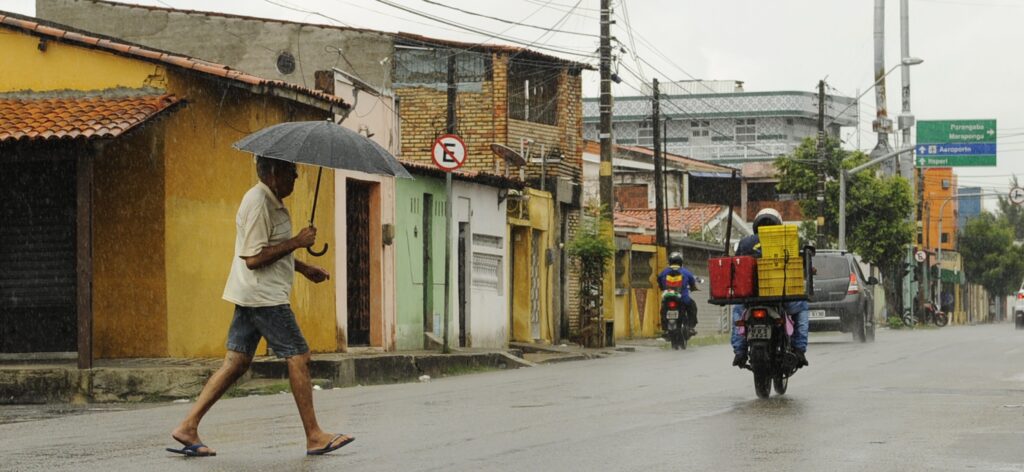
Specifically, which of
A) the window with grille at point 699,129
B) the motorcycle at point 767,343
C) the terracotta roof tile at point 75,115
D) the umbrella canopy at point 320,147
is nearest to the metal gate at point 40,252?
the terracotta roof tile at point 75,115

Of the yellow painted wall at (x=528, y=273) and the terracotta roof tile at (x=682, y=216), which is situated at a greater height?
the terracotta roof tile at (x=682, y=216)

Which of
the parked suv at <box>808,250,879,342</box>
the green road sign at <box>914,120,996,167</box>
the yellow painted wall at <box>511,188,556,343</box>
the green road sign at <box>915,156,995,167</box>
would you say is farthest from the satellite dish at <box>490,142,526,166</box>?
the green road sign at <box>915,156,995,167</box>

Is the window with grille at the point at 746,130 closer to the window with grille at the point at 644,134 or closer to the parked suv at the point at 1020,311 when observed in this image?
the window with grille at the point at 644,134

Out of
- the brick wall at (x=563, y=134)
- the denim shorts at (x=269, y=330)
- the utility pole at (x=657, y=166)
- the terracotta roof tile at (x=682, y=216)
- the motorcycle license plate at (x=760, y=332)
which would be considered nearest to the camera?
the denim shorts at (x=269, y=330)

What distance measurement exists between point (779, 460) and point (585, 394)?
6.21 m

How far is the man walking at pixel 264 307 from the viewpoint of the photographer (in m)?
8.94

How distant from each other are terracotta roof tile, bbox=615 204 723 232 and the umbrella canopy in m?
40.9

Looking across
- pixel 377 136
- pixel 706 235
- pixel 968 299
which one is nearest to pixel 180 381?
pixel 377 136

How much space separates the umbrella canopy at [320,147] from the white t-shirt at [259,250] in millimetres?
251

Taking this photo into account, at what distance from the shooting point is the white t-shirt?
902 cm

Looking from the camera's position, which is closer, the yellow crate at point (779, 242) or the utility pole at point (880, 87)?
the yellow crate at point (779, 242)

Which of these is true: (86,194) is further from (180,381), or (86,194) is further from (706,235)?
(706,235)

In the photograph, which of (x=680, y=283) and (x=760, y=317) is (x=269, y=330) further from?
(x=680, y=283)

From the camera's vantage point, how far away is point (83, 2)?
1228 inches
